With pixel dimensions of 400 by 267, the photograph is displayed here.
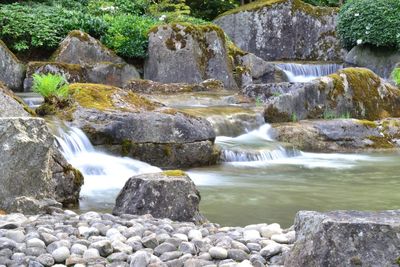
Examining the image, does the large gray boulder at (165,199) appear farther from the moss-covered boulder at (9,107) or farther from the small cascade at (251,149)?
the small cascade at (251,149)

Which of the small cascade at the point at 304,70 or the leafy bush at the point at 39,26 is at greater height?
the leafy bush at the point at 39,26

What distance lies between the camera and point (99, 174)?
808 cm

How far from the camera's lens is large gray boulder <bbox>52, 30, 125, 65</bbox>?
663 inches

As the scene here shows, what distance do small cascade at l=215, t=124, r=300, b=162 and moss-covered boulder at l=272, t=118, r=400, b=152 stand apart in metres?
0.46

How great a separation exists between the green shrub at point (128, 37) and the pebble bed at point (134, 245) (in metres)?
13.6

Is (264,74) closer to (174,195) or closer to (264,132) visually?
(264,132)

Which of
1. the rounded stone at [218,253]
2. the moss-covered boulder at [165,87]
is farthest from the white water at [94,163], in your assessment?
the moss-covered boulder at [165,87]

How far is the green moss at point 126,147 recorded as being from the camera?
885 centimetres

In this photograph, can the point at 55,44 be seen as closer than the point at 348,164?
No

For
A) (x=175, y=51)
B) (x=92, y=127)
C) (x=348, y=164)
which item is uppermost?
(x=175, y=51)

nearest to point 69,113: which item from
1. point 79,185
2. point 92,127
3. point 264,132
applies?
point 92,127

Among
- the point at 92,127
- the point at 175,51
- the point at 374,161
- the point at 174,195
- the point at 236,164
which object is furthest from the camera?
the point at 175,51

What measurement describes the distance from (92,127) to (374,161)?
4.95 meters

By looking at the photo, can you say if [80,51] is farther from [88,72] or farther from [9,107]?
[9,107]
